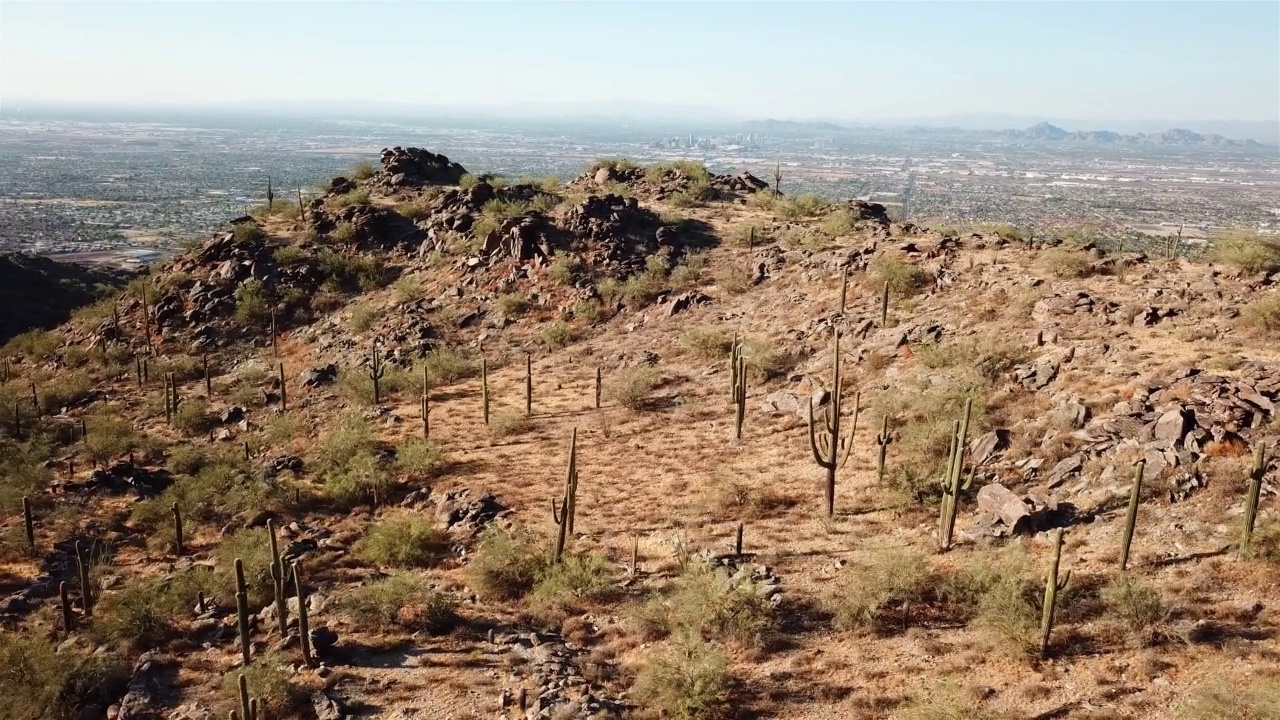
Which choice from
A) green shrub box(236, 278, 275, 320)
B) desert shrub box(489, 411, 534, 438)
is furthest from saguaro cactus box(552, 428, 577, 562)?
green shrub box(236, 278, 275, 320)

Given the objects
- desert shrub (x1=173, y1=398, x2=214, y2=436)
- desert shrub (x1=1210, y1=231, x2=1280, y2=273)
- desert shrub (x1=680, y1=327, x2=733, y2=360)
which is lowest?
desert shrub (x1=173, y1=398, x2=214, y2=436)

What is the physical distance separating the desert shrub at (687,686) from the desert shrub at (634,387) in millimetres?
10953

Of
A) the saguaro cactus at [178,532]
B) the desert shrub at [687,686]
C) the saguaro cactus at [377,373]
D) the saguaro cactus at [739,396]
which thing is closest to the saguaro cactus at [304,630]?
the desert shrub at [687,686]

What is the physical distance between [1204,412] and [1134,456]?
5.19 ft

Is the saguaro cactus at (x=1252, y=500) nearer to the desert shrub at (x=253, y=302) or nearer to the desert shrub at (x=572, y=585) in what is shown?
the desert shrub at (x=572, y=585)

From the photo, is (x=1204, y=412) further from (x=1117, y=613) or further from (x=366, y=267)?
(x=366, y=267)

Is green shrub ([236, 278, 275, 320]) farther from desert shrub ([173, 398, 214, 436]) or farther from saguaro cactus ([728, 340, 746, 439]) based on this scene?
saguaro cactus ([728, 340, 746, 439])

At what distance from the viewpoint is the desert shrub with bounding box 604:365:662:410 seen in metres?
20.6

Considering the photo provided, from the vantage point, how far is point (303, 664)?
35.0 ft

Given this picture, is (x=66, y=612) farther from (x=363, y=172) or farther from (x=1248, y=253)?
(x=363, y=172)

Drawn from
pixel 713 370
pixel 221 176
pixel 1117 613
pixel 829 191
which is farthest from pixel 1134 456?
pixel 221 176

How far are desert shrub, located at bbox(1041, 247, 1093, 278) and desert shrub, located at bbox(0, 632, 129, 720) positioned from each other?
23.4m

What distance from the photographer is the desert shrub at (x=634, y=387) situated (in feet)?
67.5

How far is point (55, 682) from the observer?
33.0ft
